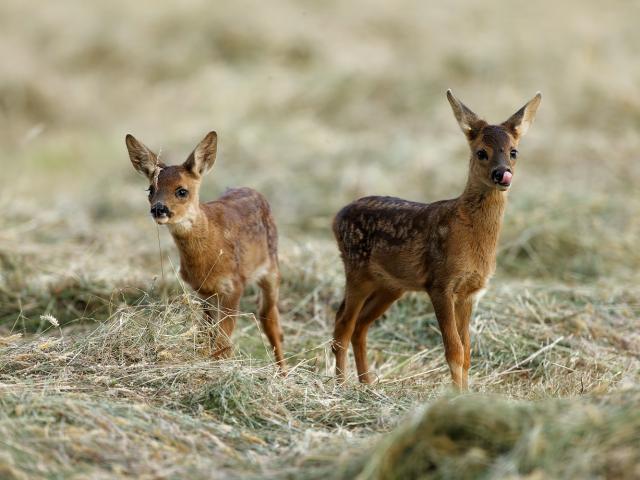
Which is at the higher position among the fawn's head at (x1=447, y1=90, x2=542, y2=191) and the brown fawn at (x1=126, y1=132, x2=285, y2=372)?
the fawn's head at (x1=447, y1=90, x2=542, y2=191)

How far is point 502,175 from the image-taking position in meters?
6.99

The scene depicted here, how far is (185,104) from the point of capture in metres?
18.4

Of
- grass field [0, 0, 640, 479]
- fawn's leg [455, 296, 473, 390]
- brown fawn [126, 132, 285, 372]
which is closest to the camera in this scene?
grass field [0, 0, 640, 479]

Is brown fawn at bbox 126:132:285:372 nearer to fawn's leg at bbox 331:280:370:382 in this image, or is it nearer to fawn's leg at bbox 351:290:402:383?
fawn's leg at bbox 331:280:370:382

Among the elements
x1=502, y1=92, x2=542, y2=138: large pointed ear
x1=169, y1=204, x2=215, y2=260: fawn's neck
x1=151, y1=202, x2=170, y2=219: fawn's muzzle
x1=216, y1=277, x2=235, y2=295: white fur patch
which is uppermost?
x1=502, y1=92, x2=542, y2=138: large pointed ear

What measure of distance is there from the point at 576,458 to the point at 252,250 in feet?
13.7

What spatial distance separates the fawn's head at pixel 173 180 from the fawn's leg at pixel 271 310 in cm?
103

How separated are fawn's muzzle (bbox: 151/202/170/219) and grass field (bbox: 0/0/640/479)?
24.1 inches

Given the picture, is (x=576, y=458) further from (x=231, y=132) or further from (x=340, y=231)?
(x=231, y=132)

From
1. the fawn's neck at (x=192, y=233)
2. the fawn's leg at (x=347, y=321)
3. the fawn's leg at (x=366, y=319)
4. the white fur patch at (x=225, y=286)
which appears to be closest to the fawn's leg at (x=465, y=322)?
the fawn's leg at (x=366, y=319)

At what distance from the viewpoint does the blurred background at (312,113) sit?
11.3 m

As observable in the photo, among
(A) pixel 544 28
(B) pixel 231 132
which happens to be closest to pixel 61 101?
(B) pixel 231 132

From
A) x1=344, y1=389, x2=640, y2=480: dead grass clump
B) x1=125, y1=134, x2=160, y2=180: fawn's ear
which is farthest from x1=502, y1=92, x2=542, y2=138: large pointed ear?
x1=344, y1=389, x2=640, y2=480: dead grass clump

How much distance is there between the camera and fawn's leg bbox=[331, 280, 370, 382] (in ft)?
25.8
